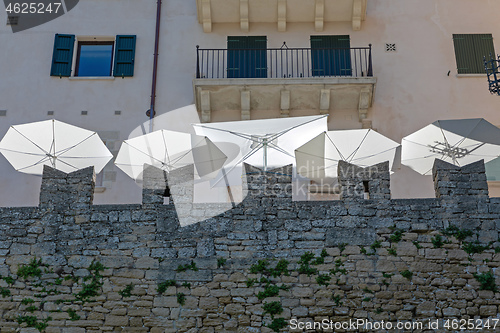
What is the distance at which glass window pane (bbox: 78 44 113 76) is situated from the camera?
17.4 metres

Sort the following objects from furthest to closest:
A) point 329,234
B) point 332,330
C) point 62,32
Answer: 1. point 62,32
2. point 329,234
3. point 332,330

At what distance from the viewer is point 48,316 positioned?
10.7 meters

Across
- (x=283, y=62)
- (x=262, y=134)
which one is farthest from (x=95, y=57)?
(x=262, y=134)

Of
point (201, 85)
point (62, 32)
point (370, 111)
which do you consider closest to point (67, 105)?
point (62, 32)

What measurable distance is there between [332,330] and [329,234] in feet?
5.03

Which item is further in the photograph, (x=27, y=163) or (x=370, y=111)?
(x=370, y=111)

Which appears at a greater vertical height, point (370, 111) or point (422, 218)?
point (370, 111)

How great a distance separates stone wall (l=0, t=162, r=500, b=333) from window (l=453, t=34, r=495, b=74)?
6202 millimetres

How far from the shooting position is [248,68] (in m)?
17.0

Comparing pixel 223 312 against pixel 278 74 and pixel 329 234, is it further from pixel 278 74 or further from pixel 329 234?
pixel 278 74

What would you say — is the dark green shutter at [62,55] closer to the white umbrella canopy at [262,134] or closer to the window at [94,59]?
the window at [94,59]

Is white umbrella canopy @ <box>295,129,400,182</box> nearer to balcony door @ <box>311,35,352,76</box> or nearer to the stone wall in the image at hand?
balcony door @ <box>311,35,352,76</box>

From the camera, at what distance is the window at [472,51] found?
17094 millimetres

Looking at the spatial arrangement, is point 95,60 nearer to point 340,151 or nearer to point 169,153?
point 169,153
